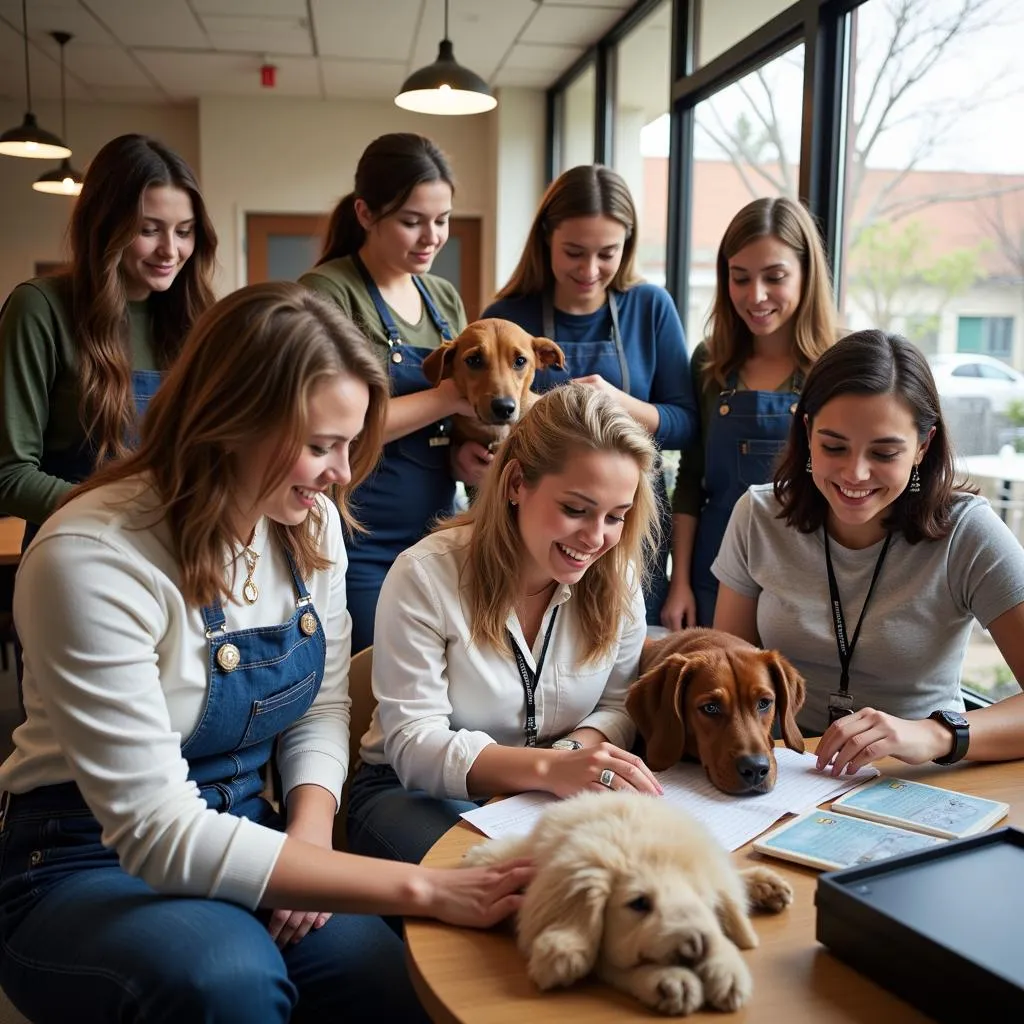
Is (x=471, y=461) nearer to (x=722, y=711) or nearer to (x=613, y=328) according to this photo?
→ (x=613, y=328)

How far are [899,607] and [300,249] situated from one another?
684cm

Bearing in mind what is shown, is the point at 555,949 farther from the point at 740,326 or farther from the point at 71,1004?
the point at 740,326

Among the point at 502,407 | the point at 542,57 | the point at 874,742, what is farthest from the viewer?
the point at 542,57

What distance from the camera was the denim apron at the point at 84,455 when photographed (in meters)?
2.39

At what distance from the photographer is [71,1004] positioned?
1.22 m

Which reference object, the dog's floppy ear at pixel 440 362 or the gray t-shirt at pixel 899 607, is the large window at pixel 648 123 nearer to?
the dog's floppy ear at pixel 440 362

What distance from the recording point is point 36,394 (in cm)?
232

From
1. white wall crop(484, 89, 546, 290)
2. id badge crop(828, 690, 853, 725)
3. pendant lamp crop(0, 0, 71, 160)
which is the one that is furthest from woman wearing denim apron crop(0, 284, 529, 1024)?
white wall crop(484, 89, 546, 290)

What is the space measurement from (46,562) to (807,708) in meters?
1.42

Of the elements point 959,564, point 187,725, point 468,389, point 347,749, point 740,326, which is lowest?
point 347,749

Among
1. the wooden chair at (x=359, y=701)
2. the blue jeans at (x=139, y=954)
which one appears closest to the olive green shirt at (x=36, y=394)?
the wooden chair at (x=359, y=701)

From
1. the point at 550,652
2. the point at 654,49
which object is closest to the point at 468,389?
the point at 550,652

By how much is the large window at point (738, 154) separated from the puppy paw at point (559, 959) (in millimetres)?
2614

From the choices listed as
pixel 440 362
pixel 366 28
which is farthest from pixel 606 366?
pixel 366 28
